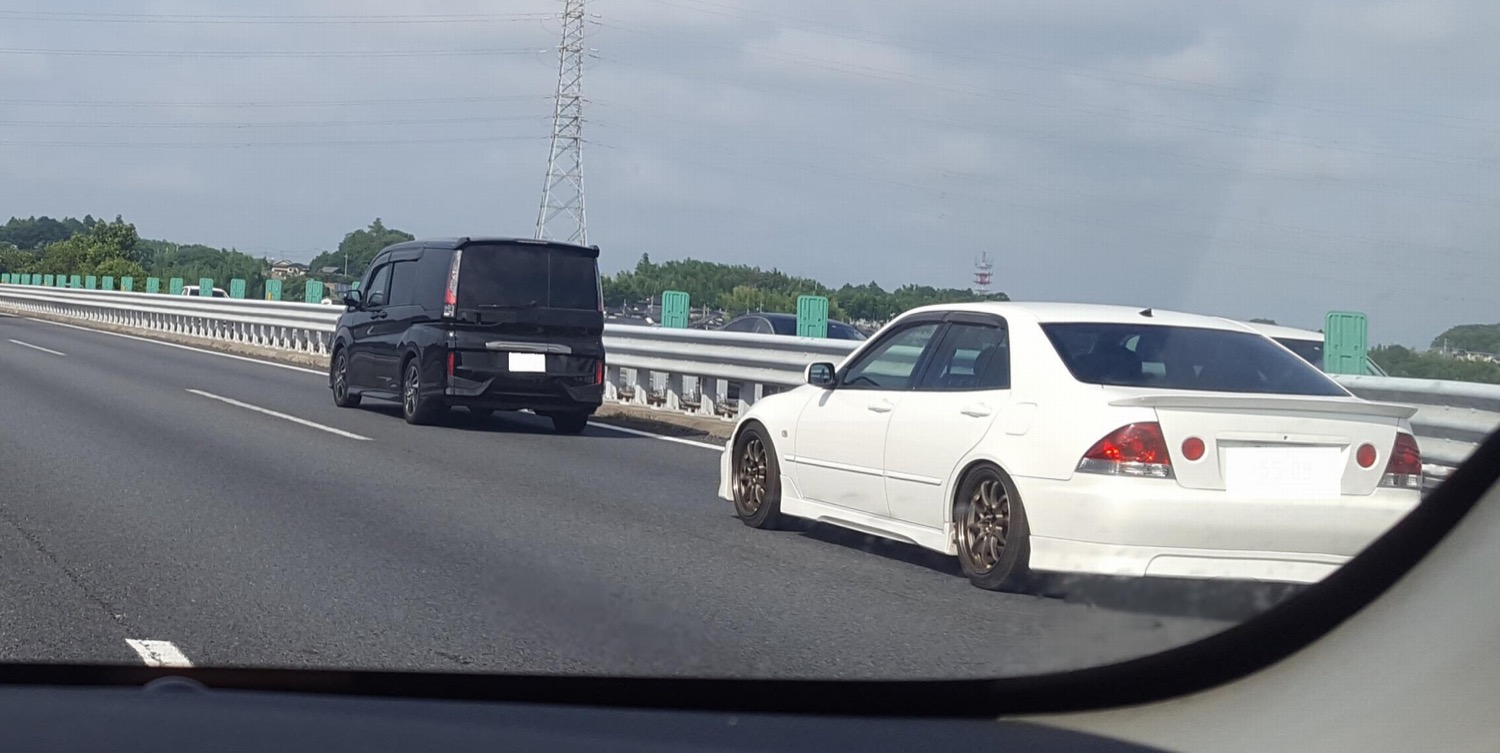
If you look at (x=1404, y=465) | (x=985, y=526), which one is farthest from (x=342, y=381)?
(x=1404, y=465)

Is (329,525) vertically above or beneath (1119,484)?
beneath

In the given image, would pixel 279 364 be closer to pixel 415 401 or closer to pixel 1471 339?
pixel 415 401

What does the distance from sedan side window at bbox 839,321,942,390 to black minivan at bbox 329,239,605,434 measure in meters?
7.27

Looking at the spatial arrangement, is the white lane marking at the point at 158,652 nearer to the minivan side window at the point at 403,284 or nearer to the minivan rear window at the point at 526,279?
Result: the minivan rear window at the point at 526,279

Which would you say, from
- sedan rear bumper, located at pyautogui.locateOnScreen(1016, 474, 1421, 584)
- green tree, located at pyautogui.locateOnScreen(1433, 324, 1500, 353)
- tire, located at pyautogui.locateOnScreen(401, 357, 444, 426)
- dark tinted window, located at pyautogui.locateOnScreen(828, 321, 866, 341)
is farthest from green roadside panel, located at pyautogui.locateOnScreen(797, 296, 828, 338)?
green tree, located at pyautogui.locateOnScreen(1433, 324, 1500, 353)

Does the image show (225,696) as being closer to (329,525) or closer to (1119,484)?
(1119,484)

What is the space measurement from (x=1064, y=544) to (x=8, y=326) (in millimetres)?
41159

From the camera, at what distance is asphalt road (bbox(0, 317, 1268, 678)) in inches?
196

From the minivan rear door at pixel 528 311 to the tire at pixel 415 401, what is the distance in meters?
0.69

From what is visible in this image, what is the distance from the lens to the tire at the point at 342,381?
1756 cm

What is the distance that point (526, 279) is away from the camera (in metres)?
15.2

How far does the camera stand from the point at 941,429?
275 inches

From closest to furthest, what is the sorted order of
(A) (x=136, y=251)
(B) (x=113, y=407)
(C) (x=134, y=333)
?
(B) (x=113, y=407) < (C) (x=134, y=333) < (A) (x=136, y=251)

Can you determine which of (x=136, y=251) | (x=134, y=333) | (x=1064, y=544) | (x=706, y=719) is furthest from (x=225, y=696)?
(x=136, y=251)
